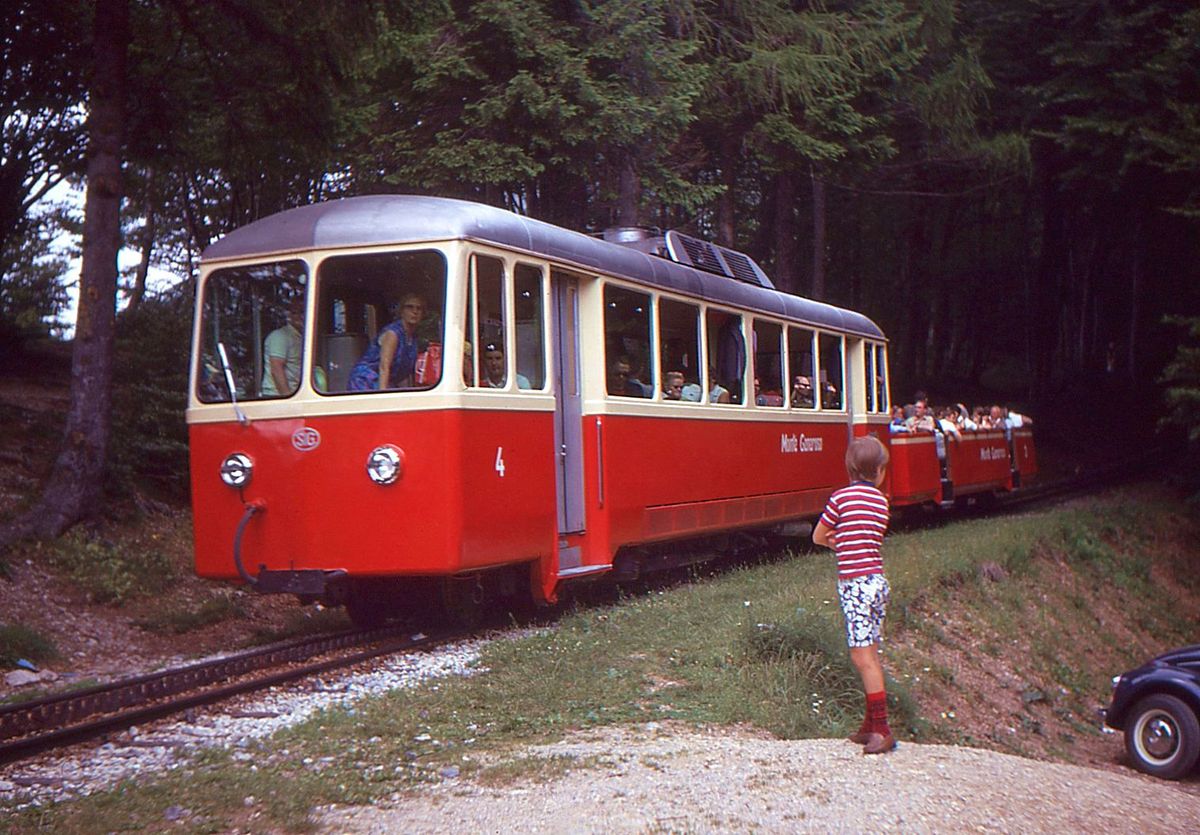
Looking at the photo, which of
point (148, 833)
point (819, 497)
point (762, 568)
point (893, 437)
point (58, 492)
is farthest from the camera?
point (893, 437)

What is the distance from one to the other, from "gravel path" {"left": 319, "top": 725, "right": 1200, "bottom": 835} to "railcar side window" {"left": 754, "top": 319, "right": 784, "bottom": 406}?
25.8ft

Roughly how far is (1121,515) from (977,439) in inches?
101

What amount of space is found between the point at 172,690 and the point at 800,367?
9.24 metres

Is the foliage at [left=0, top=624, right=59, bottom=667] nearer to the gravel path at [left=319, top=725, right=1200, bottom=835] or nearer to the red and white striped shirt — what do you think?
the gravel path at [left=319, top=725, right=1200, bottom=835]

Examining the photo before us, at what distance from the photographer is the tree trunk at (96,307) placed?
1323cm

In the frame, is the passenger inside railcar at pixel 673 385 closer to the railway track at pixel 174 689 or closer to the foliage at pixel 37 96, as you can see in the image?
the railway track at pixel 174 689

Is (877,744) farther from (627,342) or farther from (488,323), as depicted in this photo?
(627,342)

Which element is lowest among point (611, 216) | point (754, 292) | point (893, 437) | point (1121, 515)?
point (1121, 515)

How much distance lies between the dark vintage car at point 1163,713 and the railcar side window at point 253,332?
6.87 m

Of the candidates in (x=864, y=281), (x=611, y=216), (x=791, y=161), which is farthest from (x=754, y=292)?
(x=864, y=281)

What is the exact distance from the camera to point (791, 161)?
2100 cm

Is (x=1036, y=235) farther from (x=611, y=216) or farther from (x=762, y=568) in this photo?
(x=762, y=568)

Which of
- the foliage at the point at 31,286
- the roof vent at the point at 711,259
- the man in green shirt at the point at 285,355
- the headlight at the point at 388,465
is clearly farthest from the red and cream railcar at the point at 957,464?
the foliage at the point at 31,286

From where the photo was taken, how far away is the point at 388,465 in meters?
9.49
